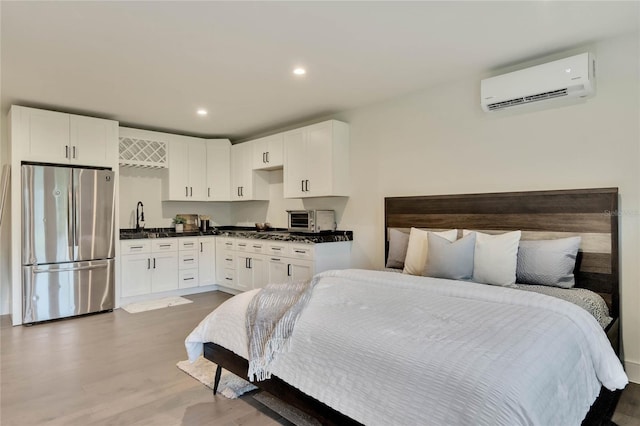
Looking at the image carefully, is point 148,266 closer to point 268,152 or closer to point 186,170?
point 186,170

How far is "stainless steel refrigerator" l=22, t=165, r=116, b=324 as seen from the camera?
4.12m

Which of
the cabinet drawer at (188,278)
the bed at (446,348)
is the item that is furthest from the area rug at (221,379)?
the cabinet drawer at (188,278)

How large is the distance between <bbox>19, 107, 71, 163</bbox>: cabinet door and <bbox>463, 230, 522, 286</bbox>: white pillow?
454cm

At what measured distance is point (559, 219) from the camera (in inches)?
115

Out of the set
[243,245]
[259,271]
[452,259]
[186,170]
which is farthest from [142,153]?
[452,259]

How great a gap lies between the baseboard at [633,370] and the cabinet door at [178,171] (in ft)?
17.7

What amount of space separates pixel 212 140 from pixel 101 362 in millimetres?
3771

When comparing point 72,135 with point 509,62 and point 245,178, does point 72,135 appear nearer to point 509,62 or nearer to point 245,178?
point 245,178

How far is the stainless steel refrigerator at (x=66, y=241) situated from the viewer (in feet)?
13.5

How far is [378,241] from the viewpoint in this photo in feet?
14.1

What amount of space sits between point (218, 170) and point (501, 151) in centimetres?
419

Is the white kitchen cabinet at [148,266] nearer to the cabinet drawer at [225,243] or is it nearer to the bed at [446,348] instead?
the cabinet drawer at [225,243]

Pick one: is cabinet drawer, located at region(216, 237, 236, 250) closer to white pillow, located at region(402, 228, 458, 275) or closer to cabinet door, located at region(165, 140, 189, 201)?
cabinet door, located at region(165, 140, 189, 201)

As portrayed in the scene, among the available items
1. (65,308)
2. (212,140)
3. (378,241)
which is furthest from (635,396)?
(212,140)
